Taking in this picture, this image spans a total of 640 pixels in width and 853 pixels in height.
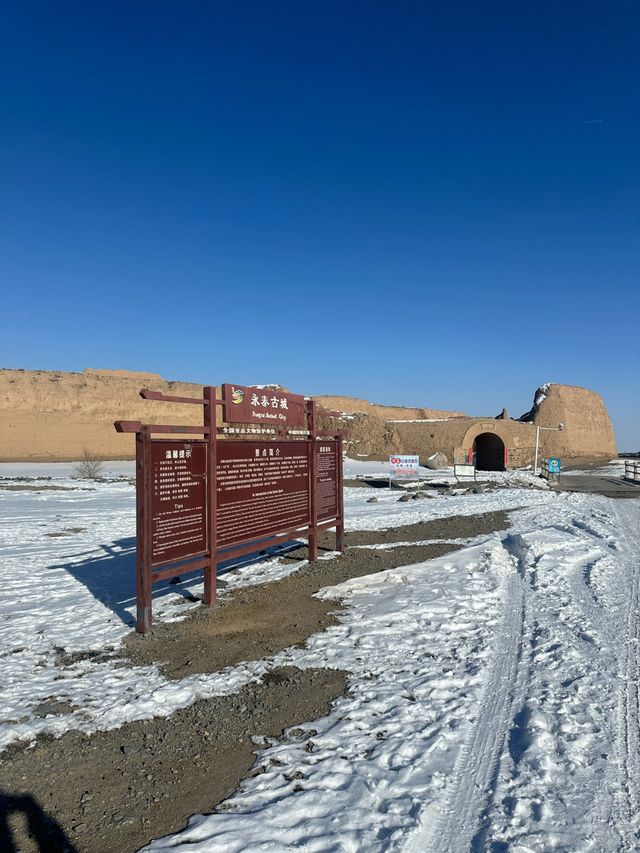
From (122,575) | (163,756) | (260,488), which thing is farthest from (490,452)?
(163,756)

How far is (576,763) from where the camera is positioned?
305 centimetres

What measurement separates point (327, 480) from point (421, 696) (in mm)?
5294

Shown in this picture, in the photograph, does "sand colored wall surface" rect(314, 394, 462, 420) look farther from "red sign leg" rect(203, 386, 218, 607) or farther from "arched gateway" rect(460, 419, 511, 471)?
"red sign leg" rect(203, 386, 218, 607)

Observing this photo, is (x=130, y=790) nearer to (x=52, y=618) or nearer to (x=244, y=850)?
(x=244, y=850)

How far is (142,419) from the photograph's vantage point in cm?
4700

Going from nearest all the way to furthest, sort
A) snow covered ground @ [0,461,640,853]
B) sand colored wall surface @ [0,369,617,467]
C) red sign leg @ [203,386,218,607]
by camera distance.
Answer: snow covered ground @ [0,461,640,853]
red sign leg @ [203,386,218,607]
sand colored wall surface @ [0,369,617,467]

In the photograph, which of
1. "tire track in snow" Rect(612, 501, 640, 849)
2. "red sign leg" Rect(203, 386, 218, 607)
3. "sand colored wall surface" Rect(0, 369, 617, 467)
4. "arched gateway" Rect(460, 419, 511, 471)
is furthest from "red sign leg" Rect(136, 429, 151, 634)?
"sand colored wall surface" Rect(0, 369, 617, 467)

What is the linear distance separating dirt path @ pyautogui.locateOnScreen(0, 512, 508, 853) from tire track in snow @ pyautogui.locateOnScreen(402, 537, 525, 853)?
0.97 metres

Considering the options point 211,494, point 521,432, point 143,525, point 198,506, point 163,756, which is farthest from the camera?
point 521,432

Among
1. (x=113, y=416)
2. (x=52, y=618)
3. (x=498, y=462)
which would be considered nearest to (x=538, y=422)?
(x=498, y=462)

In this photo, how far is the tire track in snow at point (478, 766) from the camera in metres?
2.48

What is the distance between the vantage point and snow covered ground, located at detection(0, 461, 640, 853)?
2.60 metres

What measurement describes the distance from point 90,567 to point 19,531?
158 inches

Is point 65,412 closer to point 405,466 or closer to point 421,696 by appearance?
point 405,466
